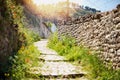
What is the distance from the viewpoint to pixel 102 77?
19.2 feet

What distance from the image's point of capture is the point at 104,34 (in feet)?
22.8

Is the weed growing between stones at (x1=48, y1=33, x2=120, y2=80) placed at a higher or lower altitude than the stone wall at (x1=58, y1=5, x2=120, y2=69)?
lower

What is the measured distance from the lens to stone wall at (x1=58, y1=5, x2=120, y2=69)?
6.06 metres

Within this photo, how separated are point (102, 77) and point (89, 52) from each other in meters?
1.99

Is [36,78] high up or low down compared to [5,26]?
down

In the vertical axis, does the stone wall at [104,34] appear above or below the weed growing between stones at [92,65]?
above

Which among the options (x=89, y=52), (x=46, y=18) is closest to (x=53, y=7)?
(x=46, y=18)

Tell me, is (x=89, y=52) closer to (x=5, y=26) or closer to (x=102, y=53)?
(x=102, y=53)

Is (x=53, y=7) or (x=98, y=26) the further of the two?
(x=53, y=7)

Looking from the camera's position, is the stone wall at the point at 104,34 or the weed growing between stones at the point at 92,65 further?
the stone wall at the point at 104,34

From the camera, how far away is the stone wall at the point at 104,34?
239 inches

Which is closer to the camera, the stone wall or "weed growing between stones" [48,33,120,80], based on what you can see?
"weed growing between stones" [48,33,120,80]

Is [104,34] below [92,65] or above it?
above

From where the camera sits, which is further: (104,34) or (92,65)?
(104,34)
